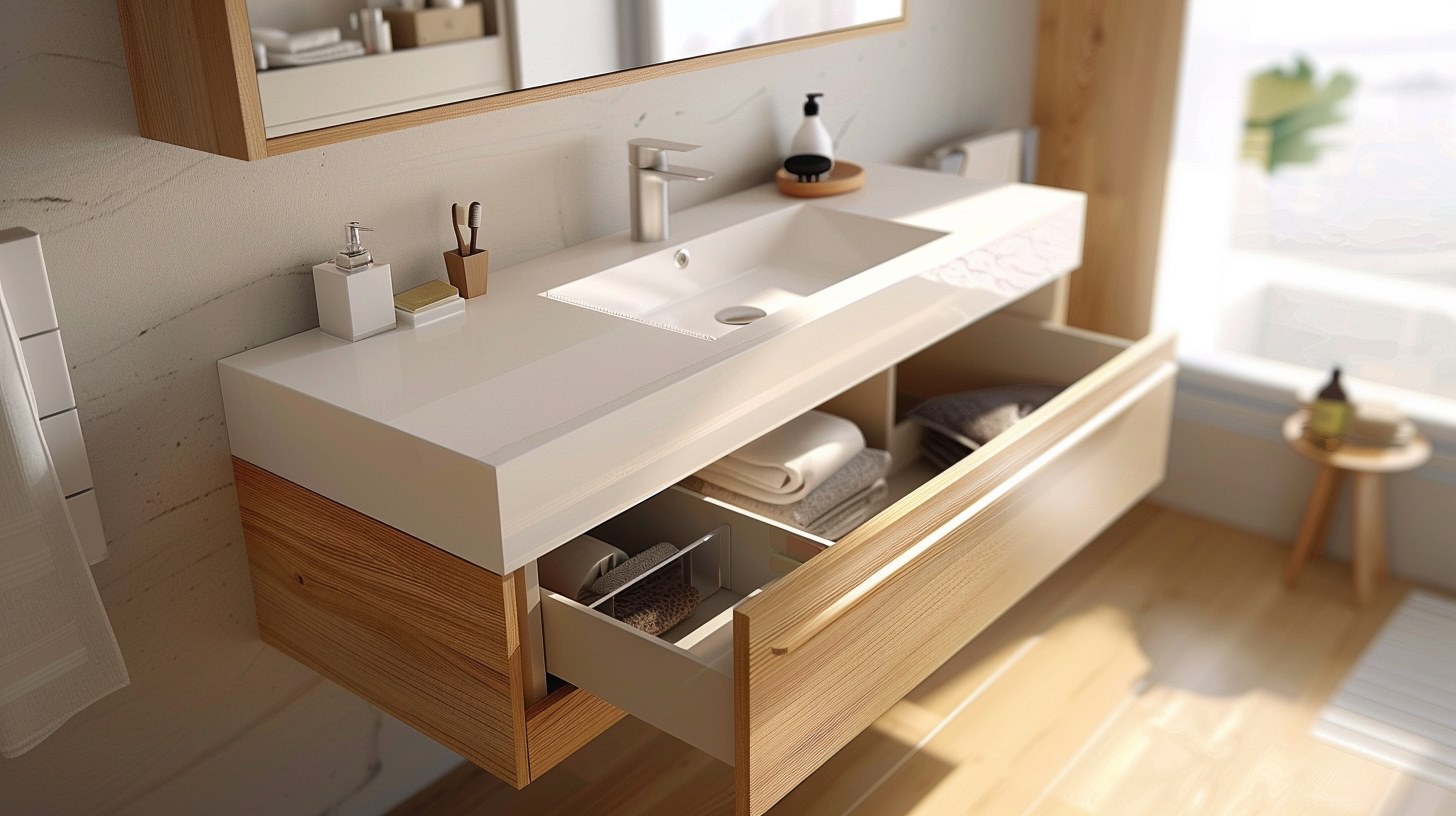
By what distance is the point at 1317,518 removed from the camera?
113 inches

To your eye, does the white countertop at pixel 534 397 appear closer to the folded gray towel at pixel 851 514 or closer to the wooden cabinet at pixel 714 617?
the wooden cabinet at pixel 714 617

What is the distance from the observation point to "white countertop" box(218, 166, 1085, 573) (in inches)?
57.4

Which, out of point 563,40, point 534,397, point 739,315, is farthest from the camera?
point 739,315

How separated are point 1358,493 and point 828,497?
1435 mm

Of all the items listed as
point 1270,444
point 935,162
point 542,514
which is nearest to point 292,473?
point 542,514

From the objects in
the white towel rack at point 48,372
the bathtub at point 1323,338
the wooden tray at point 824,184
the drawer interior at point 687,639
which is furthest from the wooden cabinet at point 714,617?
the bathtub at point 1323,338

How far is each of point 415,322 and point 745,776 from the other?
0.75 meters

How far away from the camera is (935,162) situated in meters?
2.80

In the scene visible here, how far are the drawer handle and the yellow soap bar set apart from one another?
0.69 meters

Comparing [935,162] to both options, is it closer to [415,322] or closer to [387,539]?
[415,322]

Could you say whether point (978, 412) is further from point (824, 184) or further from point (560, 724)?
point (560, 724)

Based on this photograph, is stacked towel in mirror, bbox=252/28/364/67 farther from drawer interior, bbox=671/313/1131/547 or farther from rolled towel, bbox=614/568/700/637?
drawer interior, bbox=671/313/1131/547

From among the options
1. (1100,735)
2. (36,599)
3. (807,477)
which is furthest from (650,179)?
(1100,735)

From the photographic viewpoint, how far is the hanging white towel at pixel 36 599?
1.42m
